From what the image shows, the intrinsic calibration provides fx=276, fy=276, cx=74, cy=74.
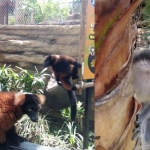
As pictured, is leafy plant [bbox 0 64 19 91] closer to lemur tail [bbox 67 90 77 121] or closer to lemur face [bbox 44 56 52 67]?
lemur face [bbox 44 56 52 67]

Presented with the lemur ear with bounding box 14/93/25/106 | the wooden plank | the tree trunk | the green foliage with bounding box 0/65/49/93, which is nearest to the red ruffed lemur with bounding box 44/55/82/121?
the green foliage with bounding box 0/65/49/93

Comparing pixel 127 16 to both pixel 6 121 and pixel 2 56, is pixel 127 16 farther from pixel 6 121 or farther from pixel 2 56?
pixel 2 56

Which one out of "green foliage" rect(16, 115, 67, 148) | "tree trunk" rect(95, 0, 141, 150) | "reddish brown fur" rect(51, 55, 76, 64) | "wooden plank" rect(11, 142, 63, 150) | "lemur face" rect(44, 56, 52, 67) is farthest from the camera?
"green foliage" rect(16, 115, 67, 148)

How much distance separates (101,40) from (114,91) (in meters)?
0.10

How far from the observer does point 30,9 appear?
207cm

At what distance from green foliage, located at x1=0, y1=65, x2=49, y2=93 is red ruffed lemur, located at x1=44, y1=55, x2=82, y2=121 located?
0.55 ft

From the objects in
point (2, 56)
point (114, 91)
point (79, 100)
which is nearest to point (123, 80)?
point (114, 91)

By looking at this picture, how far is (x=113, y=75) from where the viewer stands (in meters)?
0.49

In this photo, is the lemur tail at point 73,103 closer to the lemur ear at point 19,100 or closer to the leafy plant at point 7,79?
the lemur ear at point 19,100

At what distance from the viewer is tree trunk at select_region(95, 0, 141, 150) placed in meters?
0.46

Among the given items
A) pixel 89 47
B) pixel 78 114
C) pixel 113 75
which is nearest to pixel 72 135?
pixel 78 114

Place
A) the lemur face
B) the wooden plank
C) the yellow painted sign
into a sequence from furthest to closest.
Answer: the lemur face < the wooden plank < the yellow painted sign

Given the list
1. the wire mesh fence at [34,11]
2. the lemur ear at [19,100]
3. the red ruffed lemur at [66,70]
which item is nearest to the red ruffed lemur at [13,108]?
the lemur ear at [19,100]

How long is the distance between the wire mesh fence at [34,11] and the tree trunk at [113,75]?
4.46ft
